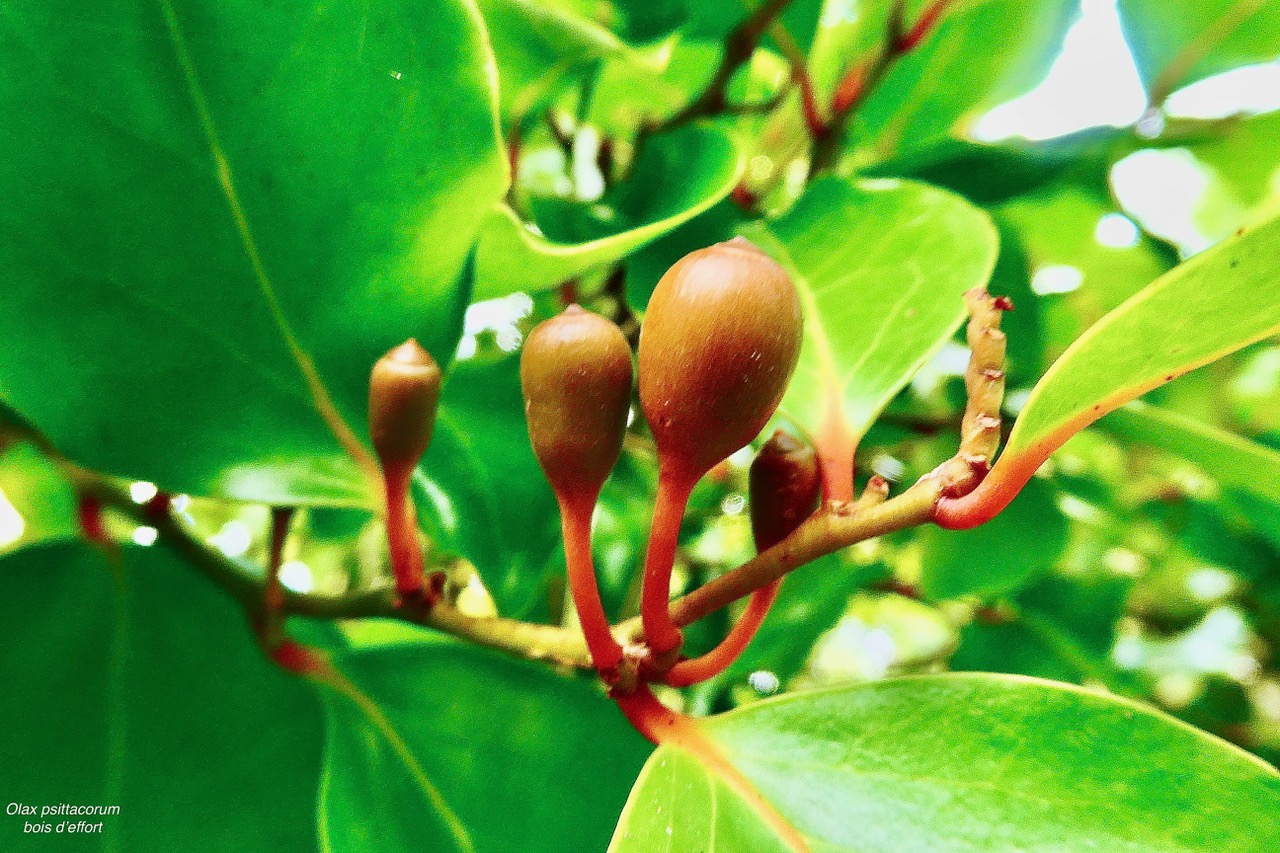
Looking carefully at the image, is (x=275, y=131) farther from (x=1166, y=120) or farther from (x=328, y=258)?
(x=1166, y=120)

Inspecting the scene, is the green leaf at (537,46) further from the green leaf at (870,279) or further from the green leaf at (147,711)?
the green leaf at (147,711)

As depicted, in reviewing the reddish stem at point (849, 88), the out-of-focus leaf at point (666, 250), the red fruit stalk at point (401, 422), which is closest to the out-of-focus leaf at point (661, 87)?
the reddish stem at point (849, 88)

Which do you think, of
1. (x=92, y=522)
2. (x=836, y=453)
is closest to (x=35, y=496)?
(x=92, y=522)

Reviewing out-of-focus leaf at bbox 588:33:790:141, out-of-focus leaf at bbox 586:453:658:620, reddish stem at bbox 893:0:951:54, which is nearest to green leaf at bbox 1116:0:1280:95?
reddish stem at bbox 893:0:951:54

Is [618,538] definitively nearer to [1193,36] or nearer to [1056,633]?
[1056,633]

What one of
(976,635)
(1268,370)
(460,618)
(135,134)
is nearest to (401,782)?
(460,618)

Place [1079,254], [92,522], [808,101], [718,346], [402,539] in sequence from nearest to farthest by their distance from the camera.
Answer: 1. [718,346]
2. [402,539]
3. [92,522]
4. [808,101]
5. [1079,254]
